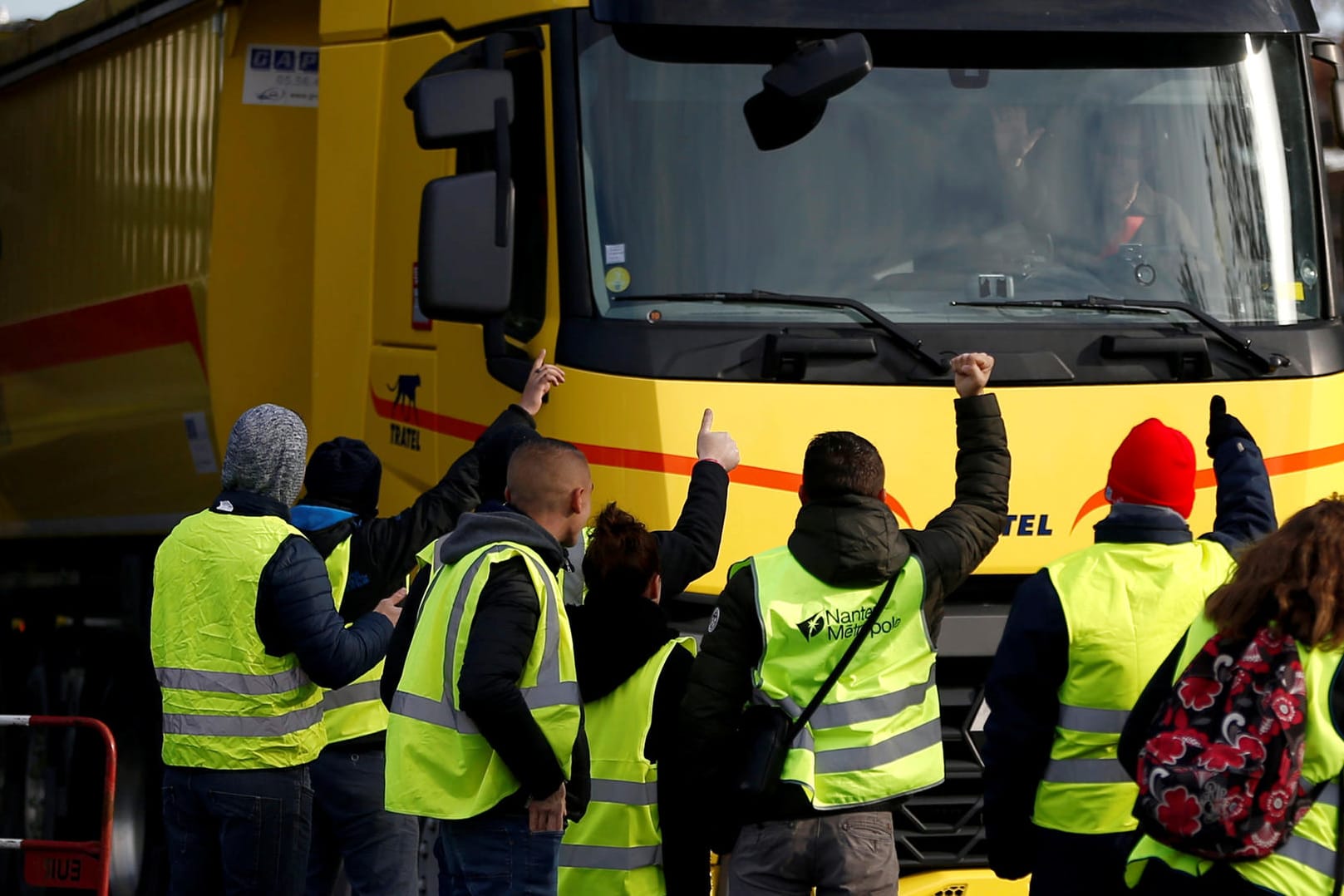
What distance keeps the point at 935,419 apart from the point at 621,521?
1142mm

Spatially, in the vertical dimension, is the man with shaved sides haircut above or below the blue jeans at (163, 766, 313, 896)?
above

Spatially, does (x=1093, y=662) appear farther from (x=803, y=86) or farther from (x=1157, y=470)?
(x=803, y=86)

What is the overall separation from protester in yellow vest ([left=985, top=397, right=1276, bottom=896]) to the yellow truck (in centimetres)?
106

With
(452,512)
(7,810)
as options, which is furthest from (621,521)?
(7,810)

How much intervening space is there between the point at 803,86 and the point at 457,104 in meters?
0.92

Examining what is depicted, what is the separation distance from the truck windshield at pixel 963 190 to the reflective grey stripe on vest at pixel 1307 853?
2.29 m

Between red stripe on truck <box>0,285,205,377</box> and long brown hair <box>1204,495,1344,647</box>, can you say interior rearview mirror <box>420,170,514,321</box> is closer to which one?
red stripe on truck <box>0,285,205,377</box>

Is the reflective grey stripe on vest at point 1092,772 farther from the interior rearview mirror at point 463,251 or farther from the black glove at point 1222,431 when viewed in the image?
the interior rearview mirror at point 463,251

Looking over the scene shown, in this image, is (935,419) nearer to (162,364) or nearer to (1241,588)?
(1241,588)

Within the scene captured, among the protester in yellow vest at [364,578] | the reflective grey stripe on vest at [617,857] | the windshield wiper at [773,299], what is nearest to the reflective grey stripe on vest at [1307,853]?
the reflective grey stripe on vest at [617,857]

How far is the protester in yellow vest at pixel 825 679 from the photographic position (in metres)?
4.18

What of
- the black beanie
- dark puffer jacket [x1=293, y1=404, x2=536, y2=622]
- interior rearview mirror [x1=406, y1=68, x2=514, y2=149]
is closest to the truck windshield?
interior rearview mirror [x1=406, y1=68, x2=514, y2=149]

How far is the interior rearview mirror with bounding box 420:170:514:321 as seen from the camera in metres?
5.32

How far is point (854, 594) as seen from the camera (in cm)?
421
